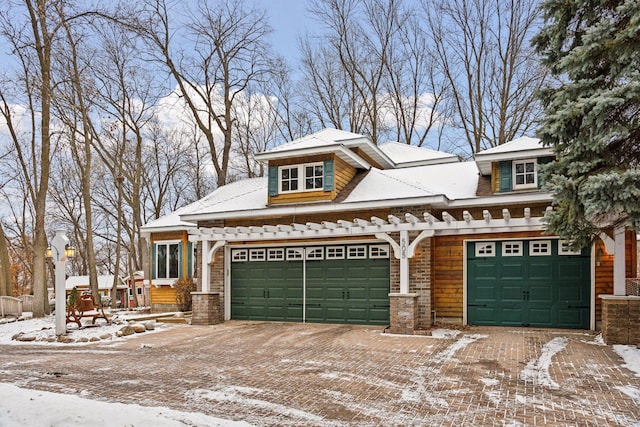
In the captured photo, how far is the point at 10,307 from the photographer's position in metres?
16.8

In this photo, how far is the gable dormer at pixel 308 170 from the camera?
43.0ft

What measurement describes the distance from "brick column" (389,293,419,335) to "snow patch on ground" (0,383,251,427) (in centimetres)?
645

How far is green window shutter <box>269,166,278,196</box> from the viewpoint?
13.6 meters

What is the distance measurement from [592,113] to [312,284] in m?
8.17

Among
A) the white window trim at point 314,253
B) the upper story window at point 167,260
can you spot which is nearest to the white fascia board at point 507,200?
the white window trim at point 314,253

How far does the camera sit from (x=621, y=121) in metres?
6.79

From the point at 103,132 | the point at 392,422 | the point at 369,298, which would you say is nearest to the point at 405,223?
the point at 369,298

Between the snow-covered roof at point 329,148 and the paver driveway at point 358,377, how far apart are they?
4986mm

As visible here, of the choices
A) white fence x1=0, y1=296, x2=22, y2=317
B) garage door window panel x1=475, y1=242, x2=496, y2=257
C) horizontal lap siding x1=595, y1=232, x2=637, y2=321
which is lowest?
white fence x1=0, y1=296, x2=22, y2=317

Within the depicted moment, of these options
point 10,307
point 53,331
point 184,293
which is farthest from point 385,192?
point 10,307

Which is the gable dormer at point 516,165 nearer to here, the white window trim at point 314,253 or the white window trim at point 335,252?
the white window trim at point 335,252

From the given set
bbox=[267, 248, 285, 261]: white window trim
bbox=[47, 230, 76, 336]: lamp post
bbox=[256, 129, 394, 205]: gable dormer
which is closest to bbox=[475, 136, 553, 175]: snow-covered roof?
bbox=[256, 129, 394, 205]: gable dormer

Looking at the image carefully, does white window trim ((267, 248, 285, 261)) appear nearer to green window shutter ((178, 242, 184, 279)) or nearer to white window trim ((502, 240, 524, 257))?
green window shutter ((178, 242, 184, 279))

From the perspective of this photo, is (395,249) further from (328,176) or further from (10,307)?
(10,307)
